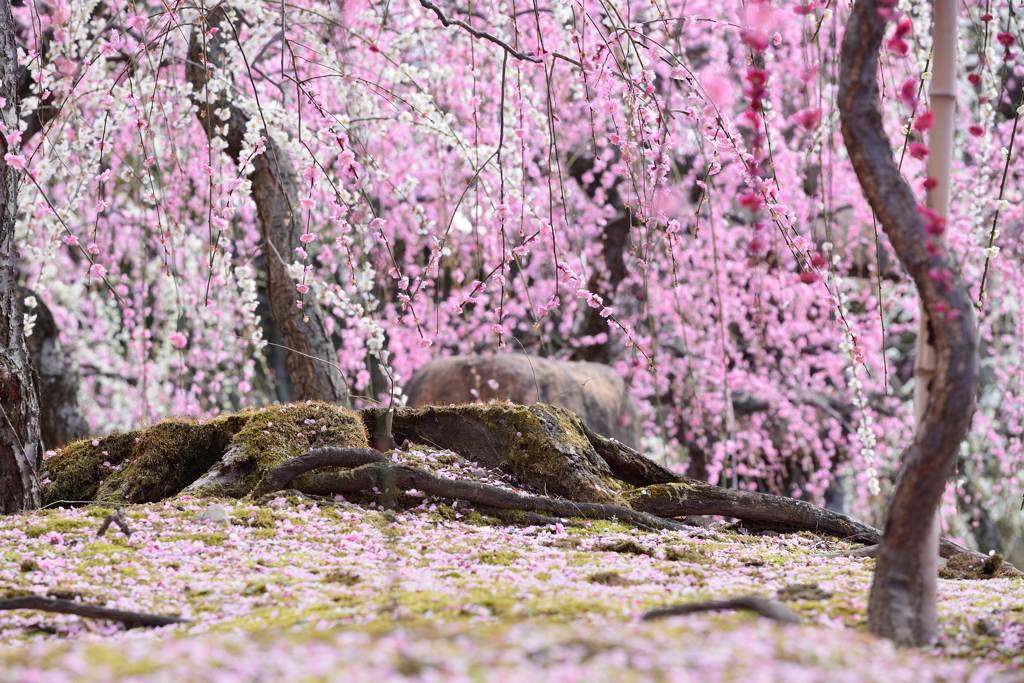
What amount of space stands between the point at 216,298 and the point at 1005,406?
7.06 m

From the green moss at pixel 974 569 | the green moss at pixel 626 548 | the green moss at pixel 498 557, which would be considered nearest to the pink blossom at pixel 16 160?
the green moss at pixel 498 557

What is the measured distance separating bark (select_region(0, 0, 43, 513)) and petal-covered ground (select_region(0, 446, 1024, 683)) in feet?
0.93

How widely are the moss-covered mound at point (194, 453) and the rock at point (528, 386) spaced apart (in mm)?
2027

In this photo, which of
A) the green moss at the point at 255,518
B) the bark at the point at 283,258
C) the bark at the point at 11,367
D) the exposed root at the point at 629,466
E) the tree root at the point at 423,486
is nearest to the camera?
the green moss at the point at 255,518

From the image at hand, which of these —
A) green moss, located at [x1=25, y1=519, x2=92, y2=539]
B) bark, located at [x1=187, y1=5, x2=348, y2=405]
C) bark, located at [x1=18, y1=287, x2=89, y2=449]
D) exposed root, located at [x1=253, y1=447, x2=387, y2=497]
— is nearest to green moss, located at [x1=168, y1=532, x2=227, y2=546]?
green moss, located at [x1=25, y1=519, x2=92, y2=539]

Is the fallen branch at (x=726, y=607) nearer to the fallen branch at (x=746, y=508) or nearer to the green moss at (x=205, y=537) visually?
the green moss at (x=205, y=537)

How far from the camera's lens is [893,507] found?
1943 millimetres

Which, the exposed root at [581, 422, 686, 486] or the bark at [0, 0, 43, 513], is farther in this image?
the exposed root at [581, 422, 686, 486]

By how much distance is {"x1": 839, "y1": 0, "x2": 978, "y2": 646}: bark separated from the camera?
72.7 inches

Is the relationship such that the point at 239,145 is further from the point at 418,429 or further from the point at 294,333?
the point at 418,429

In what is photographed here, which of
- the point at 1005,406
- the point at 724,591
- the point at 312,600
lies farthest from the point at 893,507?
the point at 1005,406

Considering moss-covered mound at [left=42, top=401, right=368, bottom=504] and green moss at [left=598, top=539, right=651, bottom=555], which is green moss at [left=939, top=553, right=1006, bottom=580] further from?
moss-covered mound at [left=42, top=401, right=368, bottom=504]

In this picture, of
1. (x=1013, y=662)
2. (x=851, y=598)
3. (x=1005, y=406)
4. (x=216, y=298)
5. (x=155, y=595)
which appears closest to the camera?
(x=1013, y=662)

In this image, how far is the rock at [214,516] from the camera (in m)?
3.20
